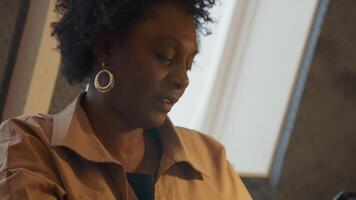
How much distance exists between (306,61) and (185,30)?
1418 mm

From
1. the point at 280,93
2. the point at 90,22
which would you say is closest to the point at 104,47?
the point at 90,22

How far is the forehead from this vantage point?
36.5 inches

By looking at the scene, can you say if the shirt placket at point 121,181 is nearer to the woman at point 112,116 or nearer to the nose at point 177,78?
the woman at point 112,116

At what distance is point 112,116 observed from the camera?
99 centimetres

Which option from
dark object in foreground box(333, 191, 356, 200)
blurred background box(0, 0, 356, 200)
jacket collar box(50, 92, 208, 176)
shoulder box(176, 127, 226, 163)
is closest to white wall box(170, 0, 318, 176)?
blurred background box(0, 0, 356, 200)

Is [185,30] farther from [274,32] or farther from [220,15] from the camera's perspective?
[274,32]

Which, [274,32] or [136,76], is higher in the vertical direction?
[274,32]

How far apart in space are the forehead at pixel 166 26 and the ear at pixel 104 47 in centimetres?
6

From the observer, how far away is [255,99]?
223cm

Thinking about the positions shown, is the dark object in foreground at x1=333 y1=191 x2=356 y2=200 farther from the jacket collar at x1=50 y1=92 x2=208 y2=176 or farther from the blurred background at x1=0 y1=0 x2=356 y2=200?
the blurred background at x1=0 y1=0 x2=356 y2=200

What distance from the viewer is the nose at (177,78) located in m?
0.94

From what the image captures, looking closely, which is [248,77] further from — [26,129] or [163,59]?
[26,129]

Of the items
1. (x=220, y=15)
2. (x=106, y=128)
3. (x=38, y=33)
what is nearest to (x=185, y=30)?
(x=106, y=128)

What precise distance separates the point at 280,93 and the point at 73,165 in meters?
1.54
